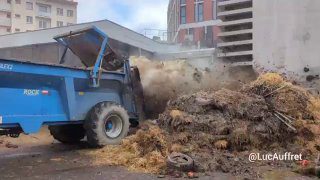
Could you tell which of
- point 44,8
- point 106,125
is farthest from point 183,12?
point 106,125

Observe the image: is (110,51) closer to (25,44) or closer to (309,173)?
(309,173)

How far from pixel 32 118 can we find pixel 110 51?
3122mm

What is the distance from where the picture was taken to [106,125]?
11023mm

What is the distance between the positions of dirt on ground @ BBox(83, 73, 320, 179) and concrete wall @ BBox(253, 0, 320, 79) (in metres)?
0.61

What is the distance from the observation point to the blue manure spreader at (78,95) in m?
9.02

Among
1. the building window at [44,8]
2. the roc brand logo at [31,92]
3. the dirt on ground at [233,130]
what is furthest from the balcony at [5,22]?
the dirt on ground at [233,130]

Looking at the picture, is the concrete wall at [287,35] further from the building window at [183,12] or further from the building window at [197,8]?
the building window at [183,12]

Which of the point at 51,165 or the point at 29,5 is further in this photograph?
the point at 29,5

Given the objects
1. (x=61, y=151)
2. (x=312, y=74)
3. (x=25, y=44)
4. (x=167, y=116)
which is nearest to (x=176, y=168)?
(x=167, y=116)

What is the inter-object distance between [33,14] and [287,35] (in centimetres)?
7812

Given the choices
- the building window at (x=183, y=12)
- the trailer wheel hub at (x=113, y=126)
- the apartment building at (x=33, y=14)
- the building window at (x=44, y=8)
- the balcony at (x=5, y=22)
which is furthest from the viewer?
the building window at (x=44, y=8)

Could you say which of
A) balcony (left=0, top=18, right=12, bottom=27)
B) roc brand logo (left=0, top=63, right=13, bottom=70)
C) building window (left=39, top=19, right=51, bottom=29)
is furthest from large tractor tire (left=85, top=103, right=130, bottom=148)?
building window (left=39, top=19, right=51, bottom=29)

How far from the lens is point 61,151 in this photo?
35.5 ft

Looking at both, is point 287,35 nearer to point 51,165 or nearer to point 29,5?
point 51,165
